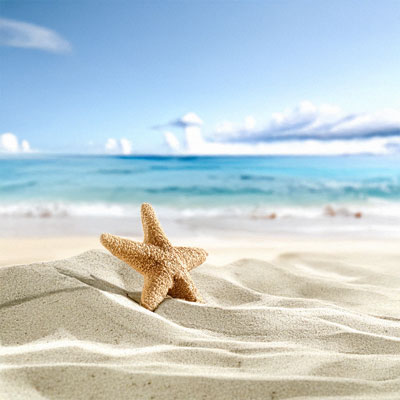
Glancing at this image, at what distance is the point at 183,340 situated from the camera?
168 centimetres

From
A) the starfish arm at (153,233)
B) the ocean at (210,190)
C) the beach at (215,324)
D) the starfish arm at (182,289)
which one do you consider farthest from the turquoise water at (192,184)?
the starfish arm at (182,289)

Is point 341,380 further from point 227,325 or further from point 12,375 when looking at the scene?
point 12,375

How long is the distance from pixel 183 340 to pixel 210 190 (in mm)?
10812

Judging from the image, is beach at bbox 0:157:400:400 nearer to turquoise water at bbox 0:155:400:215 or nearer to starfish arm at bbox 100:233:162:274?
starfish arm at bbox 100:233:162:274

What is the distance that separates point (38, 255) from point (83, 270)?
165cm

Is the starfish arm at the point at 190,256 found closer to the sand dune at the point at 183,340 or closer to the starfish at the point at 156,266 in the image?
the starfish at the point at 156,266

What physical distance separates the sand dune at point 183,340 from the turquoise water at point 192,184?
6.98 meters

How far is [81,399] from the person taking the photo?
1223 millimetres

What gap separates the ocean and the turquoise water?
0.03 metres

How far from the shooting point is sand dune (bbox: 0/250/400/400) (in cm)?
127

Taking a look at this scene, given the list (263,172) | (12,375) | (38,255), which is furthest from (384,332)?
(263,172)

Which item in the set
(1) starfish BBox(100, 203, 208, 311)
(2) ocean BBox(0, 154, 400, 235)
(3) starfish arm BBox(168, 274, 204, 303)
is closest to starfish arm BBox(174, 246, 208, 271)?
(1) starfish BBox(100, 203, 208, 311)

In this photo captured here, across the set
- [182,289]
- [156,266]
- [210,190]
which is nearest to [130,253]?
[156,266]

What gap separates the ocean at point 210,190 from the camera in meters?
8.90
